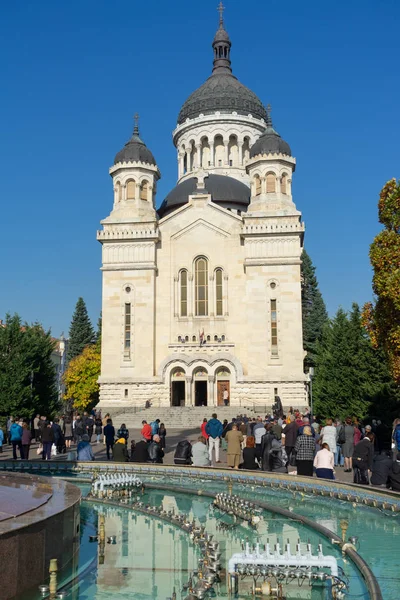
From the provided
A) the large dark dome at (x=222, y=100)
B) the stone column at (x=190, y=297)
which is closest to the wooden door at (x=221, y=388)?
the stone column at (x=190, y=297)

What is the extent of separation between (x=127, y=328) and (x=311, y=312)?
20.2m

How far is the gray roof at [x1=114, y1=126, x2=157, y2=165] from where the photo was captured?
43.7 m

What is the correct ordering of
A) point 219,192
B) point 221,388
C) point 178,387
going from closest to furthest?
point 221,388 → point 178,387 → point 219,192

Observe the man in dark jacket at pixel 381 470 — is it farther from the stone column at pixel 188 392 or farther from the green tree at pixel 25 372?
the stone column at pixel 188 392

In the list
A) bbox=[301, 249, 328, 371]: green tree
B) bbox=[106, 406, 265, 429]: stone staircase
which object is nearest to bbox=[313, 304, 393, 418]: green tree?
bbox=[106, 406, 265, 429]: stone staircase

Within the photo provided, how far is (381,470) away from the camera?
1320 cm

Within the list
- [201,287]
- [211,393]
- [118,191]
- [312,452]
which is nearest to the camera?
[312,452]

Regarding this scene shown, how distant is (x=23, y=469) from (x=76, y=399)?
38.9 m

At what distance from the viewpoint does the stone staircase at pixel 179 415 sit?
3621 centimetres

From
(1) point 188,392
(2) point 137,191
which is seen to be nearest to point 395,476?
(1) point 188,392

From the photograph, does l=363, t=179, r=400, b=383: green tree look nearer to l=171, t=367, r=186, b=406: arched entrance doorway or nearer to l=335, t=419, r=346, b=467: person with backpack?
l=335, t=419, r=346, b=467: person with backpack

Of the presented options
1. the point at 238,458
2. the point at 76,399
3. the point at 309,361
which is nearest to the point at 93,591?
the point at 238,458

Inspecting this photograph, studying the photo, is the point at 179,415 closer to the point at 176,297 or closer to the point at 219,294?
the point at 176,297

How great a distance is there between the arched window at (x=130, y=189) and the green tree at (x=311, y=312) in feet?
57.7
